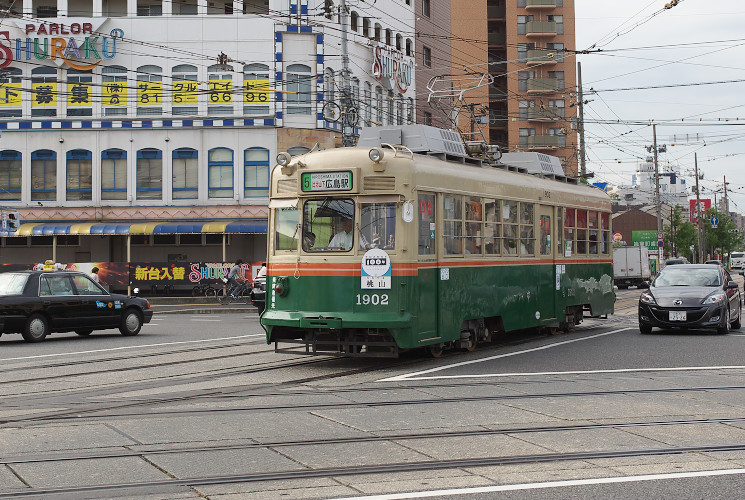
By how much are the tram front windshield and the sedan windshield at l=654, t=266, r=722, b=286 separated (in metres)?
9.18

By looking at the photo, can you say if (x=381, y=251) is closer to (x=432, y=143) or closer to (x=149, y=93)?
(x=432, y=143)

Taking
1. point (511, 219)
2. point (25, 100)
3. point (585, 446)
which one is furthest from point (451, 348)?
point (25, 100)

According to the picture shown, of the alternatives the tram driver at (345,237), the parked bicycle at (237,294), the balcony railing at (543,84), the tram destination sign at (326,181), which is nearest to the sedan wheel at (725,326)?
the tram driver at (345,237)

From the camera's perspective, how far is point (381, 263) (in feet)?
43.2

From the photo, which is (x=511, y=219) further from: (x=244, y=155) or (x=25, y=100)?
(x=25, y=100)

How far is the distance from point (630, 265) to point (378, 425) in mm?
53817

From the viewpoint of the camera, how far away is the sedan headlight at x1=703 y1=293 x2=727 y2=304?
18.9 m

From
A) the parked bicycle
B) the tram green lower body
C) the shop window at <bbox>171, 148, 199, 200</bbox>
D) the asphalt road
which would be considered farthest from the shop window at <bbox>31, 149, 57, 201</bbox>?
the tram green lower body

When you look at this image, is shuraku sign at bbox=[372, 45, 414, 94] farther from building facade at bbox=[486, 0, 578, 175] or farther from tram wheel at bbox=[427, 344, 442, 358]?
tram wheel at bbox=[427, 344, 442, 358]

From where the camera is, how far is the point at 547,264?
17969mm

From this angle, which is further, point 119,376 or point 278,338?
point 278,338

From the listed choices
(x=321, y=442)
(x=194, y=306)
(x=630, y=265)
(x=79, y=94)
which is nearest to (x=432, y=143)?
(x=321, y=442)

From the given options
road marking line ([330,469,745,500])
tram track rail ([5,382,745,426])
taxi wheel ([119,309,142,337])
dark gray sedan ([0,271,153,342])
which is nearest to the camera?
road marking line ([330,469,745,500])

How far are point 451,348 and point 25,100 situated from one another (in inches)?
1344
